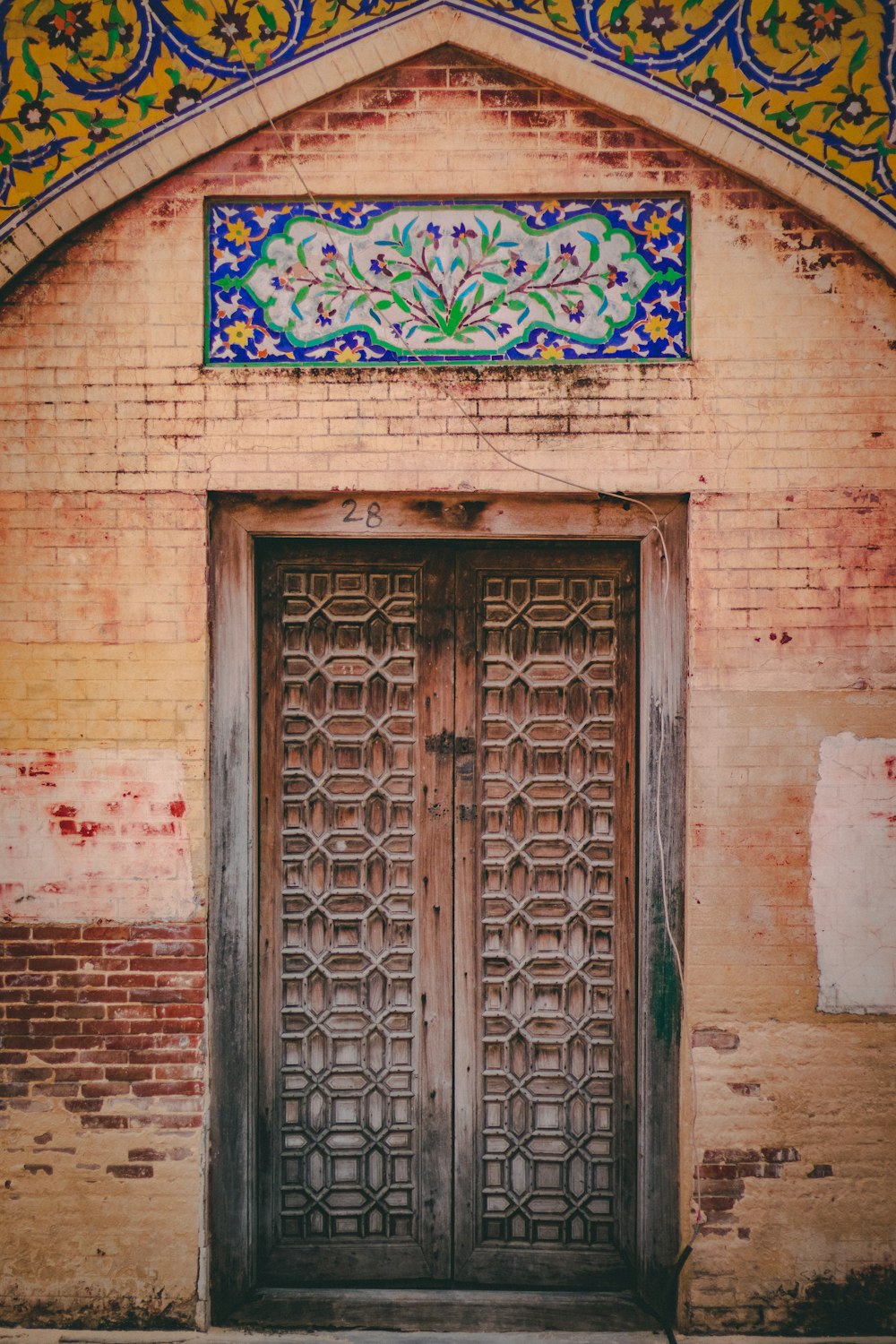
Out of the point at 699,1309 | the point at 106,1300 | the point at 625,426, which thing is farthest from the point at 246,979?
the point at 625,426

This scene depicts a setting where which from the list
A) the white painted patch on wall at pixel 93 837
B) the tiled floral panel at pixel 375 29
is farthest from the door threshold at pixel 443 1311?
the tiled floral panel at pixel 375 29

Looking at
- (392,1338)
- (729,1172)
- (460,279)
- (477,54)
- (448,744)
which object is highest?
(477,54)

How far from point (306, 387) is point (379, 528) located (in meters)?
0.56

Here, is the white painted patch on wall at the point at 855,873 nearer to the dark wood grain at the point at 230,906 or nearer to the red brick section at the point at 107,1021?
the dark wood grain at the point at 230,906

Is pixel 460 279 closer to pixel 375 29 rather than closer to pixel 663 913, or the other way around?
pixel 375 29

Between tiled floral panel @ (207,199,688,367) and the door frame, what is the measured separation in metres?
0.54

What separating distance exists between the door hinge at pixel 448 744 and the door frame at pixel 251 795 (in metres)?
0.64

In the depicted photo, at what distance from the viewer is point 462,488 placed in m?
3.49

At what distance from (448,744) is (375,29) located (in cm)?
252

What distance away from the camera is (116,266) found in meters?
3.53

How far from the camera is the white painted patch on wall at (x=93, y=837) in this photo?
354 cm

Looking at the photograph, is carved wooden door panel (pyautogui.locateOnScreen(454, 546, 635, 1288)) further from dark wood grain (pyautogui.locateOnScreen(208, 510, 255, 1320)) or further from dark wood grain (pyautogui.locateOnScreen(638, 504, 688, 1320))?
dark wood grain (pyautogui.locateOnScreen(208, 510, 255, 1320))

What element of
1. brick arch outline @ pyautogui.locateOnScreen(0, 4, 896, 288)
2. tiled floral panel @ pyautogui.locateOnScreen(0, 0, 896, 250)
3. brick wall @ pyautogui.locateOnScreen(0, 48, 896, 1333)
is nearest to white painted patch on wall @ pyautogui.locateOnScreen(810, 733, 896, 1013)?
A: brick wall @ pyautogui.locateOnScreen(0, 48, 896, 1333)

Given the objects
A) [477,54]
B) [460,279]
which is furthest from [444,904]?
[477,54]
